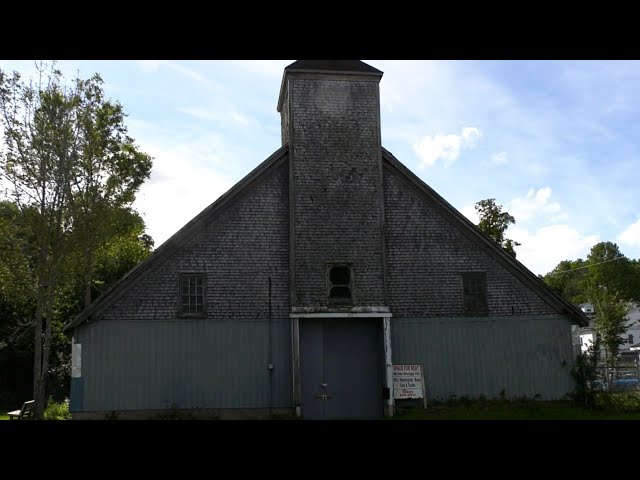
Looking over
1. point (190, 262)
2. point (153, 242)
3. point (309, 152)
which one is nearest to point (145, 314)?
point (190, 262)

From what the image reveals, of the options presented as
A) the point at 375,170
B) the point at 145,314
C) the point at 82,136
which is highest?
the point at 82,136

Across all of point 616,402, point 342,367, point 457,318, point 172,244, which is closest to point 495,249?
point 457,318

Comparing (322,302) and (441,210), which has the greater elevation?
(441,210)

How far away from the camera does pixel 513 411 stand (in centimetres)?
1722

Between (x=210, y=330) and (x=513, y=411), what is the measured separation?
8617 mm

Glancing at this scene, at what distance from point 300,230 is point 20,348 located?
64.1 feet

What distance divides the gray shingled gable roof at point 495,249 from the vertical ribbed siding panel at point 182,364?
593cm

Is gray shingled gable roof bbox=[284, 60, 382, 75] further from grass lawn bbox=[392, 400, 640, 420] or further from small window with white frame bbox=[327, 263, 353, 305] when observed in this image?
grass lawn bbox=[392, 400, 640, 420]

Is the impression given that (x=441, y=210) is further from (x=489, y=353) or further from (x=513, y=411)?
(x=513, y=411)

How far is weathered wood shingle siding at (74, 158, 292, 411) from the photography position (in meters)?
16.7

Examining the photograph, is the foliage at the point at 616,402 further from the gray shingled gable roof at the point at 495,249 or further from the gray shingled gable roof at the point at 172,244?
the gray shingled gable roof at the point at 172,244

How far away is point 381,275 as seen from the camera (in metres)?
18.1
